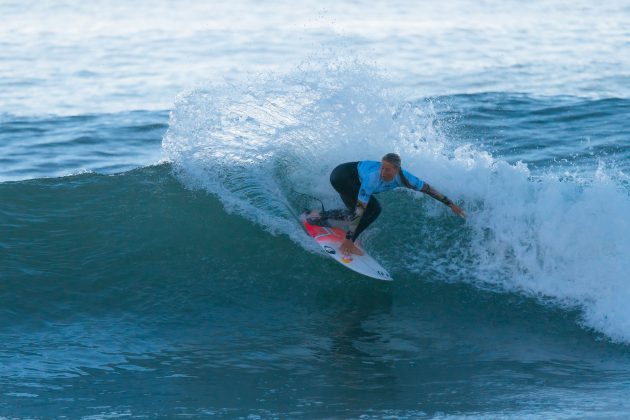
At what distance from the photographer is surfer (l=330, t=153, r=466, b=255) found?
10.4 meters

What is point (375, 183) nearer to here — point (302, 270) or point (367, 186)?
point (367, 186)

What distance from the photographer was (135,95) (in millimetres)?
22484

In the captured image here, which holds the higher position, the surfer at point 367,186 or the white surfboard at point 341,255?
the surfer at point 367,186

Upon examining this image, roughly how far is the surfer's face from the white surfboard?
1159 mm

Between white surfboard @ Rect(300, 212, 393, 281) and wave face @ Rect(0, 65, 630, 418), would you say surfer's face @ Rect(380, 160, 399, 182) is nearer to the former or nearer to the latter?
white surfboard @ Rect(300, 212, 393, 281)

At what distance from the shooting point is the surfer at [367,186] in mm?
10383

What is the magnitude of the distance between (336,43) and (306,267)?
697 inches

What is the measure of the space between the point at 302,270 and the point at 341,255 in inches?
26.7

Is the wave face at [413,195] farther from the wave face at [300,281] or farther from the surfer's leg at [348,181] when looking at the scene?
the surfer's leg at [348,181]

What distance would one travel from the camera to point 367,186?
34.8 ft

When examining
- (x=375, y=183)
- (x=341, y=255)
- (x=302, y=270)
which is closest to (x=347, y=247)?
(x=341, y=255)

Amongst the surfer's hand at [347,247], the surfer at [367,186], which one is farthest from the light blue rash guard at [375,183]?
the surfer's hand at [347,247]

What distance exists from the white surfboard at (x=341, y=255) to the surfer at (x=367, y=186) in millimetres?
97

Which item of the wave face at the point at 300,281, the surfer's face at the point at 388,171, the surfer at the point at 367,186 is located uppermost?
the surfer's face at the point at 388,171
